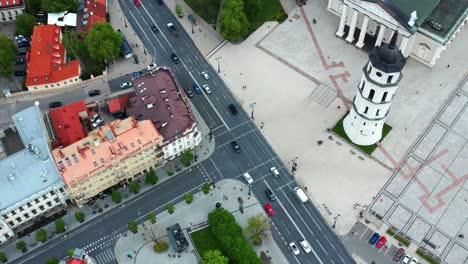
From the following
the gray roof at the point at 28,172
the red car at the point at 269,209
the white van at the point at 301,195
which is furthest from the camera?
the white van at the point at 301,195

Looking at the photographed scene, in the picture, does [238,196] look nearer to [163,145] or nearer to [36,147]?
[163,145]

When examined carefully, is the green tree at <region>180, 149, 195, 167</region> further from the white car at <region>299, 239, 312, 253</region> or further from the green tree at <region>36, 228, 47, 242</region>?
the green tree at <region>36, 228, 47, 242</region>

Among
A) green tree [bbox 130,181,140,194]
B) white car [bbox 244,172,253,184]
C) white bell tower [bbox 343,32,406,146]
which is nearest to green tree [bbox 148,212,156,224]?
green tree [bbox 130,181,140,194]

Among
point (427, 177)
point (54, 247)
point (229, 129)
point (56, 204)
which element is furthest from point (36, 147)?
point (427, 177)

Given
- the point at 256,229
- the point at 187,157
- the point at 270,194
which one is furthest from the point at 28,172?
the point at 270,194

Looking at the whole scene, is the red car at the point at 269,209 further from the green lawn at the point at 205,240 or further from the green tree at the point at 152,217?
the green tree at the point at 152,217

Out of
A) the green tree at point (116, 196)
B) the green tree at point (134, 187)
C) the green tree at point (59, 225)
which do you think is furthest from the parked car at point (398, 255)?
the green tree at point (59, 225)
